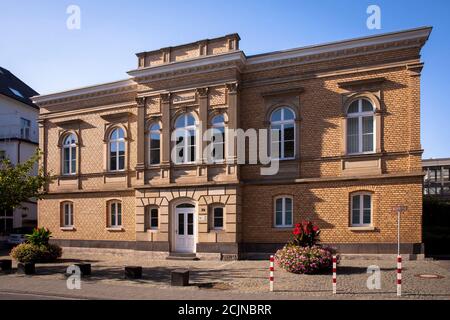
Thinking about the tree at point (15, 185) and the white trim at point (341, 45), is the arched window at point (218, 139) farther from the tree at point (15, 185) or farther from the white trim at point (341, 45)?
the tree at point (15, 185)

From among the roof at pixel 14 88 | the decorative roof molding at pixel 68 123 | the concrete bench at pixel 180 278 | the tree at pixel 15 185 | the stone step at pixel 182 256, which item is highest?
the roof at pixel 14 88

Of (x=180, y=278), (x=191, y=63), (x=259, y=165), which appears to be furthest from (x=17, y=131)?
(x=180, y=278)

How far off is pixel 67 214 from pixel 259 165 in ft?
41.6

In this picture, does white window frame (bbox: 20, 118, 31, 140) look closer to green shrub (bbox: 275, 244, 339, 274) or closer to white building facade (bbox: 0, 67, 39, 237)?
white building facade (bbox: 0, 67, 39, 237)

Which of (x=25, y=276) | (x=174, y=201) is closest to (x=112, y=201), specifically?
(x=174, y=201)

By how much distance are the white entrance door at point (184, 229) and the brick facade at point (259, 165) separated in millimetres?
213

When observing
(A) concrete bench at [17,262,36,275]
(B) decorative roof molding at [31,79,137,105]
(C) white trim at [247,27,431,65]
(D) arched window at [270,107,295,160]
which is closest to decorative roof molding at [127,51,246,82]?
(C) white trim at [247,27,431,65]

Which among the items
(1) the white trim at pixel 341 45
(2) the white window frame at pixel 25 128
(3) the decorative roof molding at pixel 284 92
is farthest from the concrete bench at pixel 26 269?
(2) the white window frame at pixel 25 128

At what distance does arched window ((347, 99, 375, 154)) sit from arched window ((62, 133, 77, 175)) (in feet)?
52.1

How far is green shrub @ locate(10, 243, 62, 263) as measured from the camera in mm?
17078

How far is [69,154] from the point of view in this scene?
76.9 feet

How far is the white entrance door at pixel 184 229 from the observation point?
19.0 metres

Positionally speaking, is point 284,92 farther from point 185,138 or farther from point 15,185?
point 15,185

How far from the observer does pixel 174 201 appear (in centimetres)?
1939
